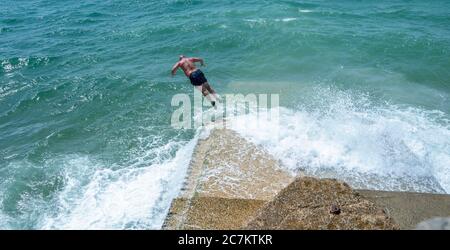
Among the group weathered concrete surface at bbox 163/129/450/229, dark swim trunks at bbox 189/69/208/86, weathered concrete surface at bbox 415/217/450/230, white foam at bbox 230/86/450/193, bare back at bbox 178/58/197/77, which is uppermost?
bare back at bbox 178/58/197/77

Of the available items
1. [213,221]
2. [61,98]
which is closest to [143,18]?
[61,98]

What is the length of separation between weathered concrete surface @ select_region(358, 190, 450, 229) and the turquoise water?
1857 mm

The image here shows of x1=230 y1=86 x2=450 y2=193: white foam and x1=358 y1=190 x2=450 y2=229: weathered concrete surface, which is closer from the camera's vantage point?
x1=358 y1=190 x2=450 y2=229: weathered concrete surface

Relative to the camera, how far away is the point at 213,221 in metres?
8.38

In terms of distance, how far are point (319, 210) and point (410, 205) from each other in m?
2.55

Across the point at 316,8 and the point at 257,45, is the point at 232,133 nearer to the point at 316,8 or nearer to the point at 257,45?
the point at 257,45

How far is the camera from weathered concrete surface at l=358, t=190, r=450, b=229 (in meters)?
8.16

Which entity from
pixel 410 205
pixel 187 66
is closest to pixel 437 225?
pixel 410 205

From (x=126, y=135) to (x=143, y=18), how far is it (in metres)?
14.6

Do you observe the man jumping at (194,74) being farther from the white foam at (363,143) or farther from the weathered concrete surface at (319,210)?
the weathered concrete surface at (319,210)

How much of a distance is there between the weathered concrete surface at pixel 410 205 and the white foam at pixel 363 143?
5.91ft

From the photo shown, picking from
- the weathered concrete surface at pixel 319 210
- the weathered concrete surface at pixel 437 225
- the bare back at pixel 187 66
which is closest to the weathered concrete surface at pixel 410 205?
the weathered concrete surface at pixel 319 210

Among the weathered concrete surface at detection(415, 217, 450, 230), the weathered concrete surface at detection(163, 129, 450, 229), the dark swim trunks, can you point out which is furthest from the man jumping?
the weathered concrete surface at detection(415, 217, 450, 230)

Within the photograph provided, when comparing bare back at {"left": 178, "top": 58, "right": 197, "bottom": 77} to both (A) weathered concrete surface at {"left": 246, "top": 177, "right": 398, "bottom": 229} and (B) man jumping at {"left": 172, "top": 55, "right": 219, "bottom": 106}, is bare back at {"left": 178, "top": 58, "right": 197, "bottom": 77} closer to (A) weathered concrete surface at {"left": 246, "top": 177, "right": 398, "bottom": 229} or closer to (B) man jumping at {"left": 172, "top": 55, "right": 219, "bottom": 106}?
(B) man jumping at {"left": 172, "top": 55, "right": 219, "bottom": 106}
